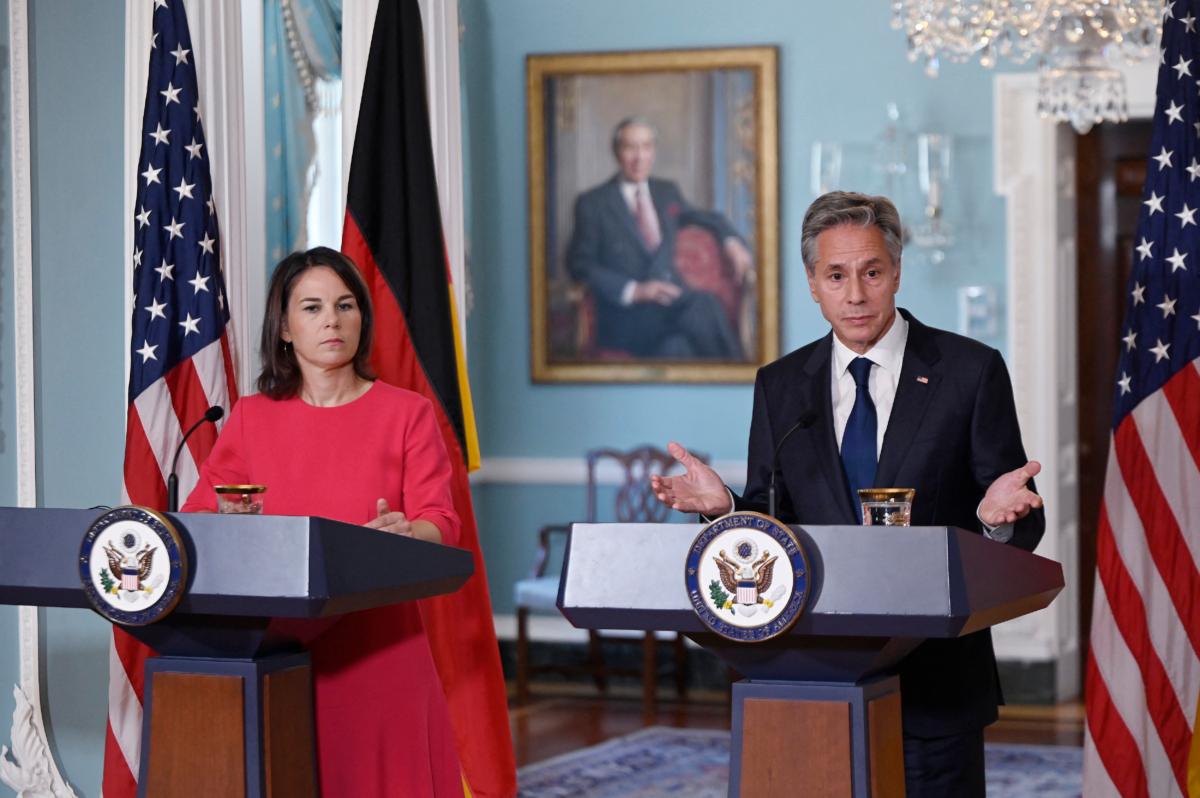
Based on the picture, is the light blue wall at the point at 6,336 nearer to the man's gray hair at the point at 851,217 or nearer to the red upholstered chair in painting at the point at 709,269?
the man's gray hair at the point at 851,217

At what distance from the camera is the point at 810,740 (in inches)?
89.4

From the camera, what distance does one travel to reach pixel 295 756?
282 cm

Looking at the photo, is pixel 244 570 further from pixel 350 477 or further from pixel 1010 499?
pixel 1010 499

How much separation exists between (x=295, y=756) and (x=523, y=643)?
4.46 m

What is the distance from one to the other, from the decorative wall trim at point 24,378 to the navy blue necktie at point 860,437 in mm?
2539

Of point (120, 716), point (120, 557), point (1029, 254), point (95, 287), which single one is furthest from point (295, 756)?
point (1029, 254)

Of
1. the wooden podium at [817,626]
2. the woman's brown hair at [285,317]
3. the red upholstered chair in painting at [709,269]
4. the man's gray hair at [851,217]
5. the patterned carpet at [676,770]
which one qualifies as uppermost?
the red upholstered chair in painting at [709,269]

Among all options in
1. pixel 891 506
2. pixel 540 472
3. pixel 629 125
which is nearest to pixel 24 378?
pixel 891 506

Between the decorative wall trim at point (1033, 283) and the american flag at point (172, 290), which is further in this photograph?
the decorative wall trim at point (1033, 283)

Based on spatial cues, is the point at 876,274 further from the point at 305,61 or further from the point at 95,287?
the point at 305,61

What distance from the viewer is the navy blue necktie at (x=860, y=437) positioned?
2625 mm

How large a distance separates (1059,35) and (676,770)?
9.82 ft

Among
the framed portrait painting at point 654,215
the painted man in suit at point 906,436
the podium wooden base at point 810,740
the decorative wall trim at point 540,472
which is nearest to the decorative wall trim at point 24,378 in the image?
the painted man in suit at point 906,436

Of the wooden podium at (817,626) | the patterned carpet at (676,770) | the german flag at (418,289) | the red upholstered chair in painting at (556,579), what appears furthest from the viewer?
the red upholstered chair in painting at (556,579)
